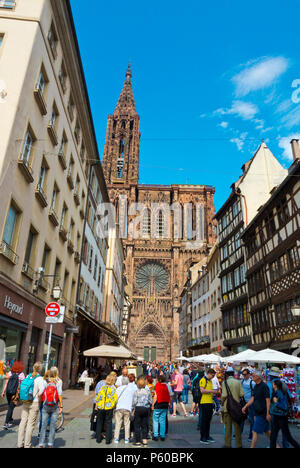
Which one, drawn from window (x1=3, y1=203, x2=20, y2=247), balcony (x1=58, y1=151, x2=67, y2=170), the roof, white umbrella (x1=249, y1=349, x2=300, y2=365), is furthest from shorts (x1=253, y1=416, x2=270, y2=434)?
balcony (x1=58, y1=151, x2=67, y2=170)

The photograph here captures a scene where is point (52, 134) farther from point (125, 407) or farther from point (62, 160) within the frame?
point (125, 407)

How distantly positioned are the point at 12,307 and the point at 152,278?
57.9m

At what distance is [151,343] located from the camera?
60.7 meters

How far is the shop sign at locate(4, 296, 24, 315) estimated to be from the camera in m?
9.76

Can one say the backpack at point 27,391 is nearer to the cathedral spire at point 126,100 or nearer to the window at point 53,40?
the window at point 53,40

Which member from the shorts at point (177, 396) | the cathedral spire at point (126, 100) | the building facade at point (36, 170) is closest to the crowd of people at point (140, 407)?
the building facade at point (36, 170)

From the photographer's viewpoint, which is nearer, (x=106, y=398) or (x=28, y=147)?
(x=106, y=398)

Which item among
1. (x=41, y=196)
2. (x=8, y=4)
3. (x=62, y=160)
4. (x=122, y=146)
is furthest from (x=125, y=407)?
(x=122, y=146)

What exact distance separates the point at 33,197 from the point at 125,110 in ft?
261

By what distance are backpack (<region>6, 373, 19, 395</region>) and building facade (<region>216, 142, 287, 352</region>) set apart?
19603 mm

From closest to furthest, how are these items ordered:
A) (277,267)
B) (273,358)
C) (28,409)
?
(28,409), (273,358), (277,267)

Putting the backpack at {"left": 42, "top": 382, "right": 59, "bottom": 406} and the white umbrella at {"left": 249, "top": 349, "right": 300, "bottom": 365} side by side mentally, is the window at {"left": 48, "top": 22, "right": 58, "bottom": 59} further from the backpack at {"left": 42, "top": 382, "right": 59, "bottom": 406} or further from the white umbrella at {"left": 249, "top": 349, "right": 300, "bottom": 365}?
the white umbrella at {"left": 249, "top": 349, "right": 300, "bottom": 365}
